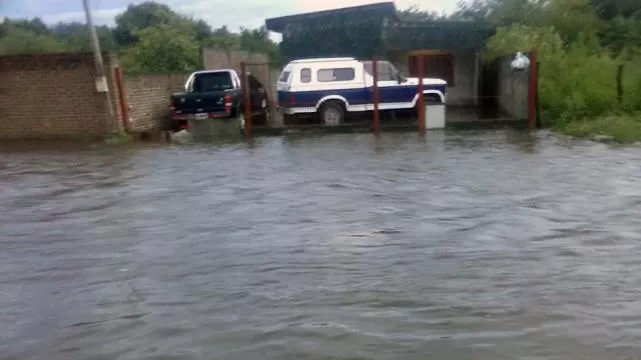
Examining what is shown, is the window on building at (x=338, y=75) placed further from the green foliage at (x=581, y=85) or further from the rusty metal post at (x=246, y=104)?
the green foliage at (x=581, y=85)

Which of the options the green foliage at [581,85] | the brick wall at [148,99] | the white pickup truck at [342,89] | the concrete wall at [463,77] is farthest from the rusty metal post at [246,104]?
the concrete wall at [463,77]

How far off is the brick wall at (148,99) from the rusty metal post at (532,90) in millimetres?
10000

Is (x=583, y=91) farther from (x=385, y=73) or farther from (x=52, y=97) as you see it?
Answer: (x=52, y=97)

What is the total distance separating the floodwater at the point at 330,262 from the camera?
595cm

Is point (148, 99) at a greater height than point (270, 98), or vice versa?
point (148, 99)

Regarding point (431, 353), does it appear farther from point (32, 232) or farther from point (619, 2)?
point (619, 2)

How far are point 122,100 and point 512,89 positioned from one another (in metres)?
10.1

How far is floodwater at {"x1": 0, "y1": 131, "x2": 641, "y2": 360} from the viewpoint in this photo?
595 cm

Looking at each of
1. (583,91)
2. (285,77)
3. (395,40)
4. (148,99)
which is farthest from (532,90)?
(148,99)

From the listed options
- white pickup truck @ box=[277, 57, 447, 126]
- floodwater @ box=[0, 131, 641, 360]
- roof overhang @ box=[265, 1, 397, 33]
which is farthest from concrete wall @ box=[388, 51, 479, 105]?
floodwater @ box=[0, 131, 641, 360]

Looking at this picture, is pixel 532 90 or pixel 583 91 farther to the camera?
pixel 583 91

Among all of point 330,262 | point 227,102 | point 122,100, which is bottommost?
point 330,262

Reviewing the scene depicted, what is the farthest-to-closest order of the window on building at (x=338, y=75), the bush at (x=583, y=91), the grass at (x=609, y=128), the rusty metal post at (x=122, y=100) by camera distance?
the window on building at (x=338, y=75), the rusty metal post at (x=122, y=100), the bush at (x=583, y=91), the grass at (x=609, y=128)

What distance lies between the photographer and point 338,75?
829 inches
